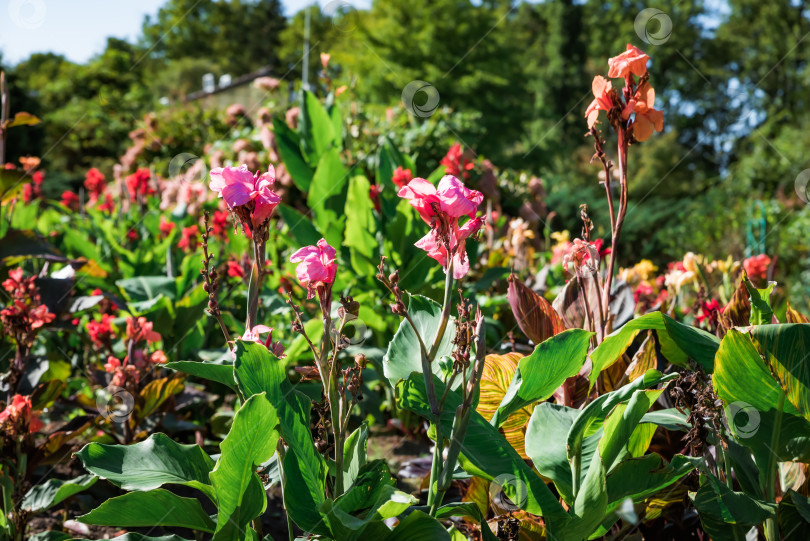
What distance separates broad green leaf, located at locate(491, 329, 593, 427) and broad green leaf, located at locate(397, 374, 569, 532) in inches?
3.1

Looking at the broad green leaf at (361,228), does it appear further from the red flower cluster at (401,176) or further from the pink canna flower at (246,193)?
the pink canna flower at (246,193)

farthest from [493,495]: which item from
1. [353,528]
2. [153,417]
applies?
[153,417]

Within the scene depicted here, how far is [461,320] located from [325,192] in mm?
1779

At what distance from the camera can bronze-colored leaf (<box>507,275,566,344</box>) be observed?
1533mm

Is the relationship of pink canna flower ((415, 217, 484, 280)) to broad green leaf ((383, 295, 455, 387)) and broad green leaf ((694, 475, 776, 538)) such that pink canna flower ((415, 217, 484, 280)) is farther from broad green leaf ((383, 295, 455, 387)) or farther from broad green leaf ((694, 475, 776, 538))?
broad green leaf ((694, 475, 776, 538))

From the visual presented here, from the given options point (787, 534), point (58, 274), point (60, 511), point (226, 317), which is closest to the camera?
Result: point (787, 534)

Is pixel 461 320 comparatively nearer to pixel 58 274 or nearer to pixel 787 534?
pixel 787 534

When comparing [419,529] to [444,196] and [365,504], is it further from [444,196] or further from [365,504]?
[444,196]

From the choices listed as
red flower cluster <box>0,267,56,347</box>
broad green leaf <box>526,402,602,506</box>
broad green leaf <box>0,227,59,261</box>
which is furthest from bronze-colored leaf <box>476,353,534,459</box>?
broad green leaf <box>0,227,59,261</box>

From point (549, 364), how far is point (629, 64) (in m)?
0.64

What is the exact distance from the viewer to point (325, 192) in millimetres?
2744

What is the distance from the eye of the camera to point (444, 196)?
1017mm

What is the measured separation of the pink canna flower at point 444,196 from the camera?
101 cm

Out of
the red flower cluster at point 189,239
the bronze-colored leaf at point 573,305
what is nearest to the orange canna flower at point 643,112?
the bronze-colored leaf at point 573,305
